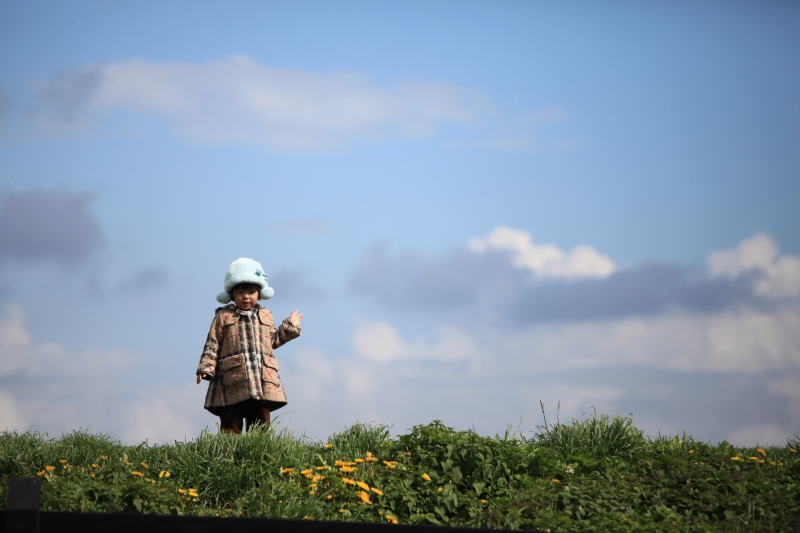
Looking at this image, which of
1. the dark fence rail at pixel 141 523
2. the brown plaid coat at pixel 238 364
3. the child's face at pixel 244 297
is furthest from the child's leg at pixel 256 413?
the dark fence rail at pixel 141 523

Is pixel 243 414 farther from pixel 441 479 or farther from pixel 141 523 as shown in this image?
pixel 141 523

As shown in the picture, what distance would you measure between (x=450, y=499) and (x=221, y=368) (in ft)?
11.6

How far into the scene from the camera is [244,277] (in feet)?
27.9

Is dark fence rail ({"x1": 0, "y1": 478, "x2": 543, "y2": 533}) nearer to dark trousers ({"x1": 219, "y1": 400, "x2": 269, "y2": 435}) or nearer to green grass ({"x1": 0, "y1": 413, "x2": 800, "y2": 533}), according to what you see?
green grass ({"x1": 0, "y1": 413, "x2": 800, "y2": 533})

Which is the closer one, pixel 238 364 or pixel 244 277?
pixel 238 364

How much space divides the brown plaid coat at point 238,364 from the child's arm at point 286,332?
0.05 feet

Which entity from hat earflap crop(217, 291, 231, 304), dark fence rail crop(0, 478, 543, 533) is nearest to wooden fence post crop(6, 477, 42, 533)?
dark fence rail crop(0, 478, 543, 533)

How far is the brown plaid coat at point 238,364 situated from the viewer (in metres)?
8.19

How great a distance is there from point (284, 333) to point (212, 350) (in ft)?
2.83

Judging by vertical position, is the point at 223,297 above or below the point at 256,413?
above

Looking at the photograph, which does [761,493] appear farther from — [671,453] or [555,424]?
[555,424]

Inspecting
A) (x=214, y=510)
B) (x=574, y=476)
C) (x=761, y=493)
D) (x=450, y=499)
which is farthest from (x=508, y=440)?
(x=214, y=510)

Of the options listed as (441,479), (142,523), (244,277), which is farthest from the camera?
(244,277)

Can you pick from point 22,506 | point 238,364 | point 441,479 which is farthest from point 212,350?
point 22,506
